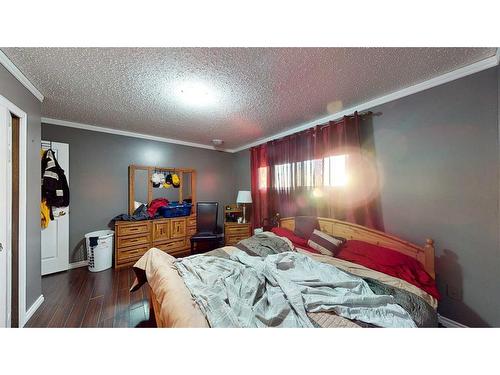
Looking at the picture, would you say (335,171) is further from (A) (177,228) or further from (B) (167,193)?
(B) (167,193)

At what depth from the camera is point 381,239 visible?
5.89 feet

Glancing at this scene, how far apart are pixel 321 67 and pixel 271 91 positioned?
0.53 meters

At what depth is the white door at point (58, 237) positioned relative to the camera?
8.21 feet

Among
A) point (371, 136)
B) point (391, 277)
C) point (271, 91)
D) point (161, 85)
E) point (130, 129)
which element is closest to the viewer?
point (391, 277)

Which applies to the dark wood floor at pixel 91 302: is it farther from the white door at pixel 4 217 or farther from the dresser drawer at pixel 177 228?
the dresser drawer at pixel 177 228

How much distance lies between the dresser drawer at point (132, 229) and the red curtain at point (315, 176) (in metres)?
2.01

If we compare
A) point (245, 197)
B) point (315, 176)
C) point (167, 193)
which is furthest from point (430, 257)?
point (167, 193)

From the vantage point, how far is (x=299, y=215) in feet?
8.87

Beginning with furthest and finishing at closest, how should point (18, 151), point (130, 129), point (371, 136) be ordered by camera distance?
point (130, 129) → point (371, 136) → point (18, 151)

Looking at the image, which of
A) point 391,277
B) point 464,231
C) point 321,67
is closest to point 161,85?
point 321,67

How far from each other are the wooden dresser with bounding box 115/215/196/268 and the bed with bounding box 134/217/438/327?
4.66 ft

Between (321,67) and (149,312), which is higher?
(321,67)

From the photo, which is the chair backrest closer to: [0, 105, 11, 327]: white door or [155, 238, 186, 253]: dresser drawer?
[155, 238, 186, 253]: dresser drawer
